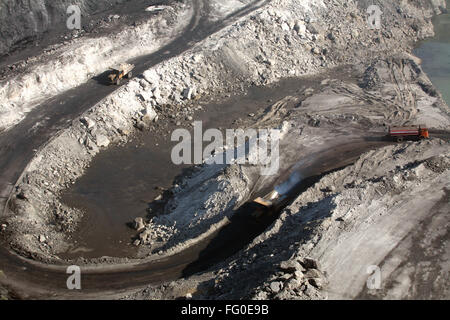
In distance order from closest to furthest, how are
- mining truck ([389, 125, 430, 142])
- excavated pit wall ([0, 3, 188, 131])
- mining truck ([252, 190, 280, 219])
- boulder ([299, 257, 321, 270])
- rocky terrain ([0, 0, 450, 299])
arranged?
boulder ([299, 257, 321, 270]), rocky terrain ([0, 0, 450, 299]), mining truck ([252, 190, 280, 219]), mining truck ([389, 125, 430, 142]), excavated pit wall ([0, 3, 188, 131])

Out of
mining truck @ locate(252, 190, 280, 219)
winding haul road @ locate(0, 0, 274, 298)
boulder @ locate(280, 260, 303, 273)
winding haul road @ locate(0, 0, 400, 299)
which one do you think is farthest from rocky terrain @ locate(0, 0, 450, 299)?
mining truck @ locate(252, 190, 280, 219)

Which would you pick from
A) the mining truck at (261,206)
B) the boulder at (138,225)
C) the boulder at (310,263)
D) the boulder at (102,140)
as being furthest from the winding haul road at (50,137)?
the boulder at (310,263)

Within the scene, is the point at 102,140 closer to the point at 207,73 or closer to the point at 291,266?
the point at 207,73

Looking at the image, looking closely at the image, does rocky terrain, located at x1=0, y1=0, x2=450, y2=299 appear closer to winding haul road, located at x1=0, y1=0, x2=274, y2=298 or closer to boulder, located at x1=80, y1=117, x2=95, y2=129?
boulder, located at x1=80, y1=117, x2=95, y2=129

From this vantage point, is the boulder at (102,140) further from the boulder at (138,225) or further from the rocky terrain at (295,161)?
the boulder at (138,225)

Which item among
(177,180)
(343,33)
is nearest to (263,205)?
(177,180)

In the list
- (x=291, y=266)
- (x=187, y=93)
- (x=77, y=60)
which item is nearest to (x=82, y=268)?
(x=291, y=266)
